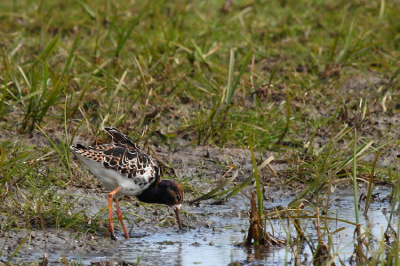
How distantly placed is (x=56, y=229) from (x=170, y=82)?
3501mm

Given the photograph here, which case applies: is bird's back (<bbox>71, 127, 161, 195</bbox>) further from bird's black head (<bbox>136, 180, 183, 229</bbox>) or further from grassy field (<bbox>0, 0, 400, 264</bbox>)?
grassy field (<bbox>0, 0, 400, 264</bbox>)

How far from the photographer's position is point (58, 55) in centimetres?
958

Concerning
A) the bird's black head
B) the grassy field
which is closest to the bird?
the bird's black head

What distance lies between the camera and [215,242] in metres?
6.03

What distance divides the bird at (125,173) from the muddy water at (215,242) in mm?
211

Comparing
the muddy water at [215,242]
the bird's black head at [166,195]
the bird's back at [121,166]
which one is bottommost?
the muddy water at [215,242]

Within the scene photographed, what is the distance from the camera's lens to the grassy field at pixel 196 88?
6.96 m

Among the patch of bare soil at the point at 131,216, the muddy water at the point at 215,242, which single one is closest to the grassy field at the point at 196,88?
the patch of bare soil at the point at 131,216

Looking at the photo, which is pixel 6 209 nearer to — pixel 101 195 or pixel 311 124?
pixel 101 195

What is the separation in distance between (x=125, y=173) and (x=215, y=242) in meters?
0.91

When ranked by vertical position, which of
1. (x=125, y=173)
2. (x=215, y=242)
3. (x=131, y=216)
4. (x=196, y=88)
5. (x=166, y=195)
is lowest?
(x=215, y=242)

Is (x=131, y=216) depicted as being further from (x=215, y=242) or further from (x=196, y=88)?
(x=196, y=88)

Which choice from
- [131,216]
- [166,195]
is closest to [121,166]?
[166,195]

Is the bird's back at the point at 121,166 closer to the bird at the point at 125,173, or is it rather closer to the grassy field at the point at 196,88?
the bird at the point at 125,173
